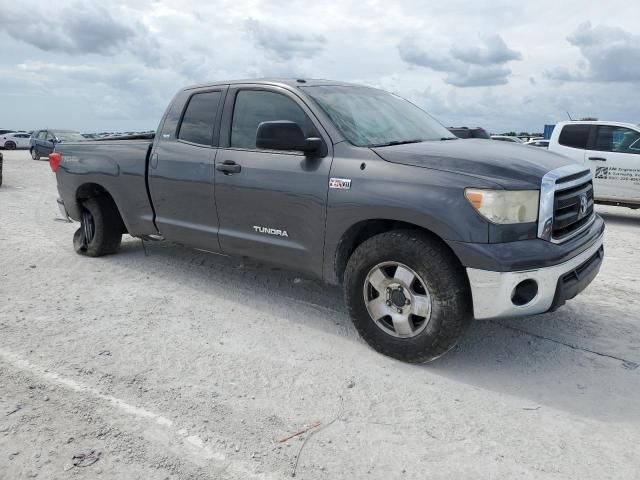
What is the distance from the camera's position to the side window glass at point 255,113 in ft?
13.7

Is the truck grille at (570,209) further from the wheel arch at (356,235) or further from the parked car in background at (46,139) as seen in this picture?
the parked car in background at (46,139)

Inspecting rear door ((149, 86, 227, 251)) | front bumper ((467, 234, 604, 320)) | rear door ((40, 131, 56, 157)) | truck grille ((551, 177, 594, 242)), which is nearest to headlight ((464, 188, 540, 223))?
truck grille ((551, 177, 594, 242))

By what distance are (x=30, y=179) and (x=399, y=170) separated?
1485cm

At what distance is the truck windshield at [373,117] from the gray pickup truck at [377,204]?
0.02 metres

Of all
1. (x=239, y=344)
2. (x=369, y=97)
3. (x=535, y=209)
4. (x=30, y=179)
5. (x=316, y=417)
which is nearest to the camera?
(x=316, y=417)

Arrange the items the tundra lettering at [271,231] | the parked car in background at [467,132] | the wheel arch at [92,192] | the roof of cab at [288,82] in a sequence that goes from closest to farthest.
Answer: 1. the tundra lettering at [271,231]
2. the roof of cab at [288,82]
3. the parked car in background at [467,132]
4. the wheel arch at [92,192]

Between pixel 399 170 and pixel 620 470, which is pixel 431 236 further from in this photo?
pixel 620 470

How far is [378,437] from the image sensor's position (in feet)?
8.91

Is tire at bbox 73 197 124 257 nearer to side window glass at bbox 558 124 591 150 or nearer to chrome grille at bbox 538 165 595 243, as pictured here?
chrome grille at bbox 538 165 595 243

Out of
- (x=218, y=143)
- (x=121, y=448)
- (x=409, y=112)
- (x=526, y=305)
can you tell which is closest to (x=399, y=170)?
(x=526, y=305)

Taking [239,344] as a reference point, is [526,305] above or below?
above

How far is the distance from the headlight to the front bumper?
12.2 inches

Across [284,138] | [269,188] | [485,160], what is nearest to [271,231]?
[269,188]

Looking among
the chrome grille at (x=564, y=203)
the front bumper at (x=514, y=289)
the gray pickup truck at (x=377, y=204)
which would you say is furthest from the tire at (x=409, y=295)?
the chrome grille at (x=564, y=203)
